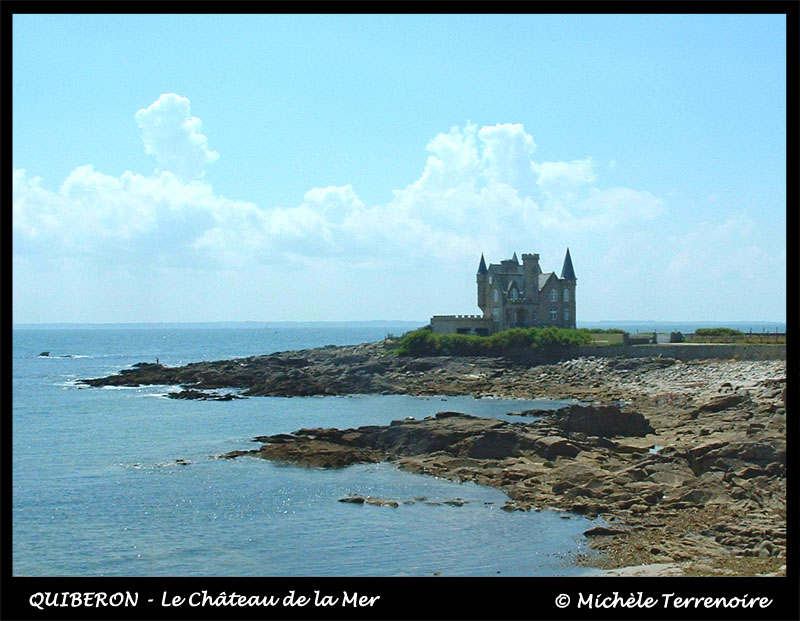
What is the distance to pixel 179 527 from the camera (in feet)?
83.5

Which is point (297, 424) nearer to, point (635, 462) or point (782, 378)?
point (635, 462)

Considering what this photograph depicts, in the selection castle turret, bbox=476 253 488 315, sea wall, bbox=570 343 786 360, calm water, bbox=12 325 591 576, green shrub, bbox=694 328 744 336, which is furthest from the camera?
castle turret, bbox=476 253 488 315

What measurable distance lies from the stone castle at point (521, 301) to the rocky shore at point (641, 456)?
2432 centimetres

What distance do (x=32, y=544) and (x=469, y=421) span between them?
18609mm

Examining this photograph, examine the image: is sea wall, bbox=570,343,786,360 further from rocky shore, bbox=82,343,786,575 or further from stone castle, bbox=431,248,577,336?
stone castle, bbox=431,248,577,336

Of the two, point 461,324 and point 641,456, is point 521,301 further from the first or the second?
point 641,456

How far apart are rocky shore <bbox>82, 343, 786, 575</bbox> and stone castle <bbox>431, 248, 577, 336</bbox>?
957 inches

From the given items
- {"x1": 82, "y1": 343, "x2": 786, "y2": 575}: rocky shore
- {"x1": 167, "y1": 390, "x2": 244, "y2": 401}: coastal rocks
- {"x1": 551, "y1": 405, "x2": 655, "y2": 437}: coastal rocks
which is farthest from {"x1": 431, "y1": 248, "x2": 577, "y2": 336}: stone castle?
{"x1": 551, "y1": 405, "x2": 655, "y2": 437}: coastal rocks

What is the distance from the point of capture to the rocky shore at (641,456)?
21.4 meters

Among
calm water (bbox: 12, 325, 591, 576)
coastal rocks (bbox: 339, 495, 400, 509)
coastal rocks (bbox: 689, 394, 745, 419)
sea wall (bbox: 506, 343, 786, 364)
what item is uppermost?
sea wall (bbox: 506, 343, 786, 364)

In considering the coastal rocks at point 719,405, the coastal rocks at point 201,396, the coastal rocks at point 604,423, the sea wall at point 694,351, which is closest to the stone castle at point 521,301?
the sea wall at point 694,351

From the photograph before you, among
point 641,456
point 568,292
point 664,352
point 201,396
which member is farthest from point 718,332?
point 641,456

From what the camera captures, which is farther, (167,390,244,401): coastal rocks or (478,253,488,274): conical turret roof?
(478,253,488,274): conical turret roof

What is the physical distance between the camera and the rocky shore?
2136 cm
